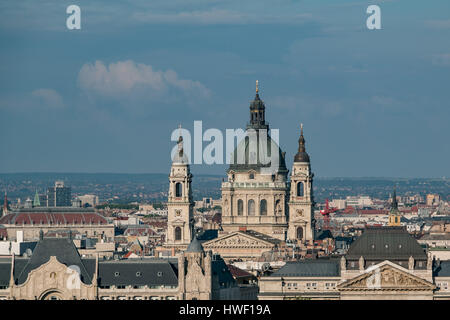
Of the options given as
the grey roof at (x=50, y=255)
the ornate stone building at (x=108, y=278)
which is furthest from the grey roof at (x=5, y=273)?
the grey roof at (x=50, y=255)

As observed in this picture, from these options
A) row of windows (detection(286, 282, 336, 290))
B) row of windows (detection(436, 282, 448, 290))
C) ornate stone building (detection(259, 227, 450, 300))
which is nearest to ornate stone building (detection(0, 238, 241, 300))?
row of windows (detection(286, 282, 336, 290))

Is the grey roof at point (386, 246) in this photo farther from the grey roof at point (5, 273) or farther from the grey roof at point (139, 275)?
the grey roof at point (5, 273)

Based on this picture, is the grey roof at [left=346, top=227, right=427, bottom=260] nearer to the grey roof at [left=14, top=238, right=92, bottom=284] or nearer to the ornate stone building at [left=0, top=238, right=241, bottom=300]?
the ornate stone building at [left=0, top=238, right=241, bottom=300]

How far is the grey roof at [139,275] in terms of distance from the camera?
142m

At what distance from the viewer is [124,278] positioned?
142500 mm

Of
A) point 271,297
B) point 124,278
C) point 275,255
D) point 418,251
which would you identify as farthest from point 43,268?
point 275,255

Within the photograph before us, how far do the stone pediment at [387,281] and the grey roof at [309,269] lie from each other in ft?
8.92

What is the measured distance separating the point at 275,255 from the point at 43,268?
49503mm
